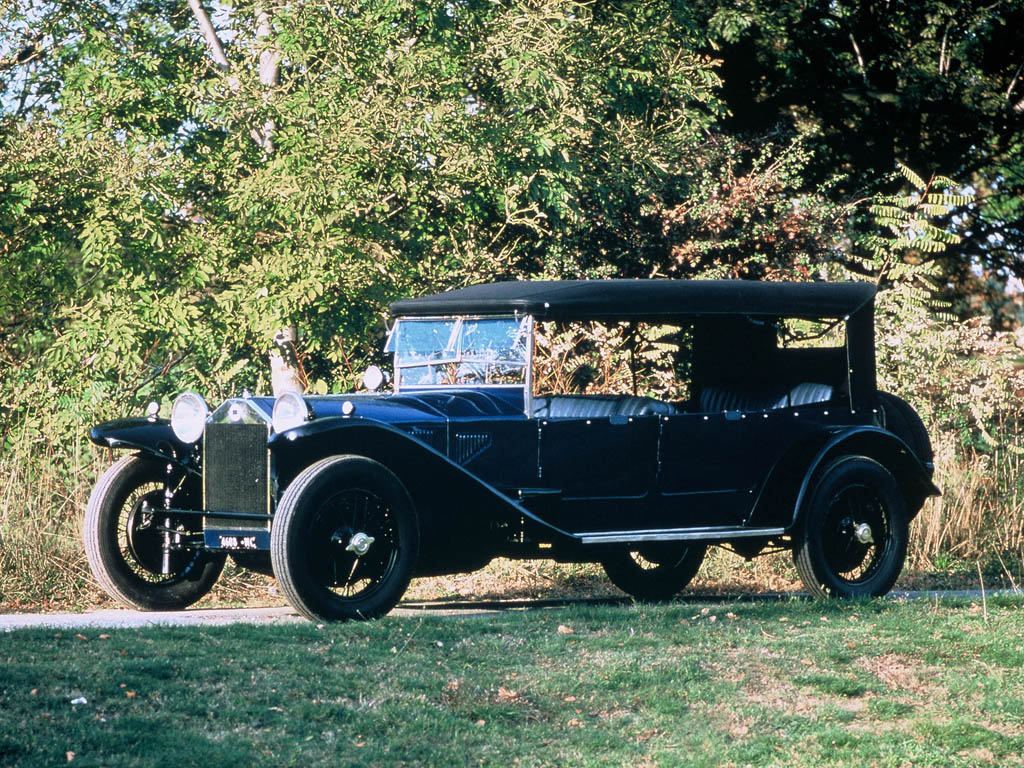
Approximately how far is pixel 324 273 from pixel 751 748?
718 cm

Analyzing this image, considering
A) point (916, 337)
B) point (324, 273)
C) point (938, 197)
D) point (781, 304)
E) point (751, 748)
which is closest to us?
point (751, 748)

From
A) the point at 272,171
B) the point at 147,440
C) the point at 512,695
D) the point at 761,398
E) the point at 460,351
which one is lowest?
the point at 512,695

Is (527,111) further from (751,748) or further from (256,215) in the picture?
(751,748)

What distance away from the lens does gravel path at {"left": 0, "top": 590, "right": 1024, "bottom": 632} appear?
822 centimetres

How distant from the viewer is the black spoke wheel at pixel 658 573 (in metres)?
10.7

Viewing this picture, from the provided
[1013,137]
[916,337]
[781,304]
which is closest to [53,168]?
[781,304]

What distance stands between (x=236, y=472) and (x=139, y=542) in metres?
1.02

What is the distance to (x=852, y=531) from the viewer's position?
980 cm

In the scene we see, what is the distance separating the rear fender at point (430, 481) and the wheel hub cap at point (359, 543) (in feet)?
1.65

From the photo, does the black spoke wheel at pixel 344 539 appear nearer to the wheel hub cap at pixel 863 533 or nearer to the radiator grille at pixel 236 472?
the radiator grille at pixel 236 472

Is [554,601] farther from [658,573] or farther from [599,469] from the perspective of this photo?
[599,469]

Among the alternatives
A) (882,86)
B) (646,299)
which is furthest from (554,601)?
(882,86)

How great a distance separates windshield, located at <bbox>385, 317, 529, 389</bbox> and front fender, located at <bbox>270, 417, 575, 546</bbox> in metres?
0.88

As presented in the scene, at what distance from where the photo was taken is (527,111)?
14.0m
